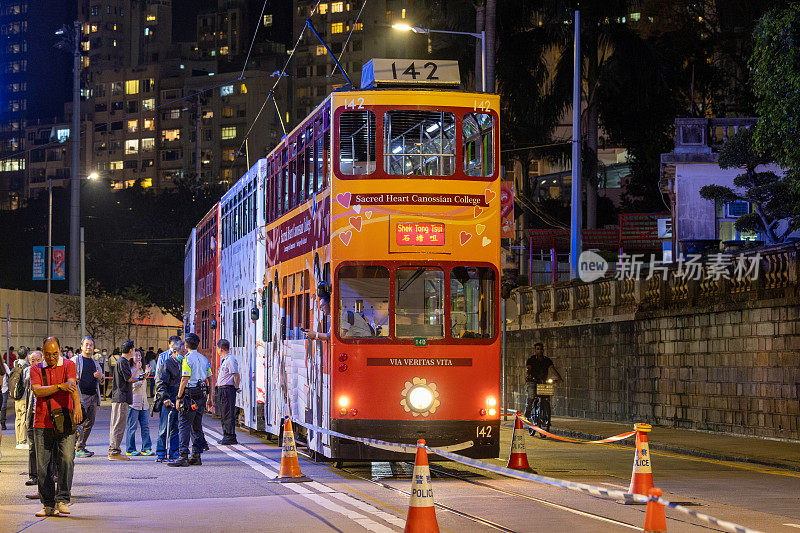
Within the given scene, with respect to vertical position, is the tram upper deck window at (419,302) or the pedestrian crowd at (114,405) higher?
the tram upper deck window at (419,302)

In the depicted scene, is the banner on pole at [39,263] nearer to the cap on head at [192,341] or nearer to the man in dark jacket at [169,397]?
the man in dark jacket at [169,397]

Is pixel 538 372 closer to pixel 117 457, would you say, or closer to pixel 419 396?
pixel 117 457

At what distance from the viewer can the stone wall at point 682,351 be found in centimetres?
2283

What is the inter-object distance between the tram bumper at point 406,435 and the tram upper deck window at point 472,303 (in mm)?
1117

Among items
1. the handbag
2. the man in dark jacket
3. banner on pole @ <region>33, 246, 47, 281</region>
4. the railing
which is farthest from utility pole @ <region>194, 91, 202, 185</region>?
the handbag

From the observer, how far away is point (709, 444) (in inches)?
864

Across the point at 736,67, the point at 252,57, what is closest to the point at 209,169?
the point at 252,57

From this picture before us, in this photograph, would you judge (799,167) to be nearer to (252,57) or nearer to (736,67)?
(736,67)

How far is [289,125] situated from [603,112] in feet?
259

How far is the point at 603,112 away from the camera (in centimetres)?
5272

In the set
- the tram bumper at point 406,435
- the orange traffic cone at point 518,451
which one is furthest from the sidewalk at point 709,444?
the tram bumper at point 406,435

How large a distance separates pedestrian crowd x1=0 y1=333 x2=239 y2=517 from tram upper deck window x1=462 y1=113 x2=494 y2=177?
5.22 metres

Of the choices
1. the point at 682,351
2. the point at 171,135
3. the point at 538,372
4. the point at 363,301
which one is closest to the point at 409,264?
the point at 363,301

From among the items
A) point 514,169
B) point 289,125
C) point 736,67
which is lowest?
point 514,169
